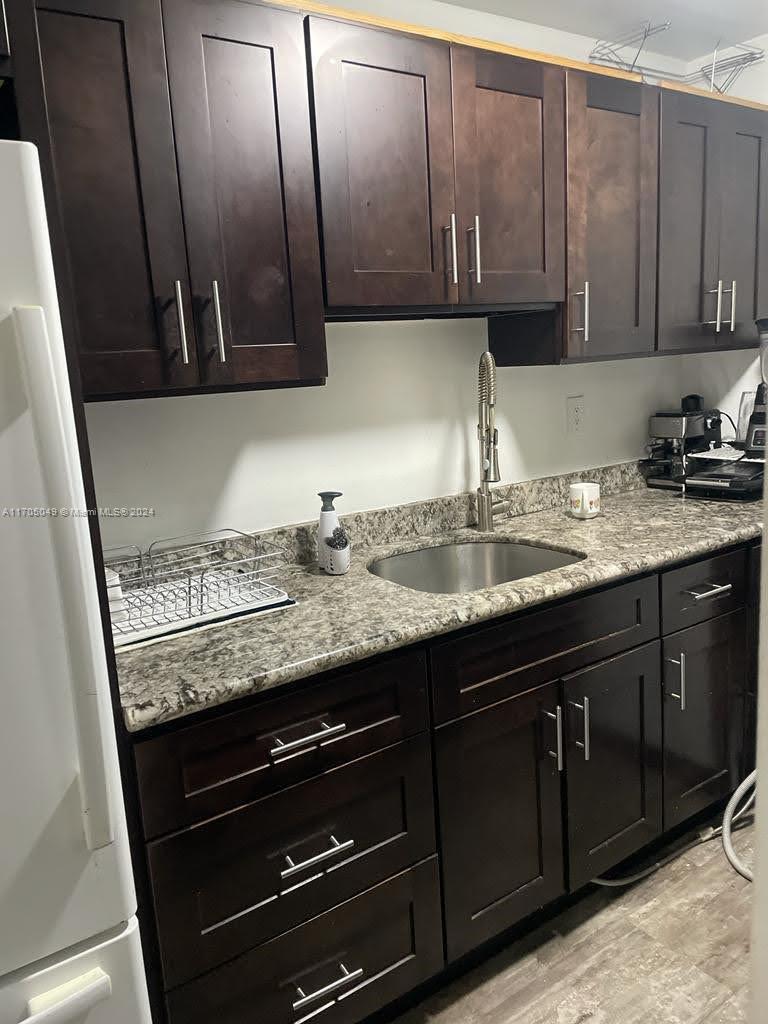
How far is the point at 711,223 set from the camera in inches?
90.9

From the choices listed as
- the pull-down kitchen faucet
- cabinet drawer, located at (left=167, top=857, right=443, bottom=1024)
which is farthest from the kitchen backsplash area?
cabinet drawer, located at (left=167, top=857, right=443, bottom=1024)

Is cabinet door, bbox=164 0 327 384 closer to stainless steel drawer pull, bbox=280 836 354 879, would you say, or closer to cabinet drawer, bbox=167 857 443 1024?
stainless steel drawer pull, bbox=280 836 354 879

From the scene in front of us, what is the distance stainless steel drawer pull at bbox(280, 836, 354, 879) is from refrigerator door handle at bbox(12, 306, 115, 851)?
0.44 metres

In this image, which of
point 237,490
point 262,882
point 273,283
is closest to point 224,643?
point 262,882

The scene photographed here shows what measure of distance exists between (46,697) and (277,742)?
476 millimetres

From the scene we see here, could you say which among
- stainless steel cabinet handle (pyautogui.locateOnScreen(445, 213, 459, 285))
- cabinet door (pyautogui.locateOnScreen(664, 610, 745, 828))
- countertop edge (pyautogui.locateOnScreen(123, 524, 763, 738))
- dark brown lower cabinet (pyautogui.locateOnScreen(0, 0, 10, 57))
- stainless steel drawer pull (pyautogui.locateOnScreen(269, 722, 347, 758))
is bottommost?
cabinet door (pyautogui.locateOnScreen(664, 610, 745, 828))

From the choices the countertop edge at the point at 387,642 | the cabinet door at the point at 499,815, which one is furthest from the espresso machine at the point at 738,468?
the cabinet door at the point at 499,815

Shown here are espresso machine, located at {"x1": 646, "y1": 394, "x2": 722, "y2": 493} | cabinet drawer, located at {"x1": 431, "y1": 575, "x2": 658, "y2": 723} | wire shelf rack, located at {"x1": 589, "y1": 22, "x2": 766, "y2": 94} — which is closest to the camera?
cabinet drawer, located at {"x1": 431, "y1": 575, "x2": 658, "y2": 723}

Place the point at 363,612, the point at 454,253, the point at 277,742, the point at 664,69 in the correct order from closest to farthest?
the point at 277,742 → the point at 363,612 → the point at 454,253 → the point at 664,69

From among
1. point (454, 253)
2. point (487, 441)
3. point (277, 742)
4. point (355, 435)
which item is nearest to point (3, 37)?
point (454, 253)

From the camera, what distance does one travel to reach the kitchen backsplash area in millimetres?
1750

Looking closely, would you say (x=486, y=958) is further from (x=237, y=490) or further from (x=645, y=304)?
(x=645, y=304)

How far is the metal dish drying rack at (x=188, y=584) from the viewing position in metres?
1.46

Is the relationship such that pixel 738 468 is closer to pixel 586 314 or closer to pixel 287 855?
pixel 586 314
